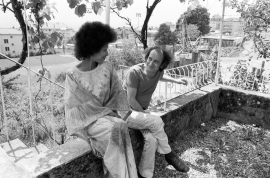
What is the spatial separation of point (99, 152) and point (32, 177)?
531 millimetres

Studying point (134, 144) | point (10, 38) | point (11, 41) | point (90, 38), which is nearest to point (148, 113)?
point (134, 144)

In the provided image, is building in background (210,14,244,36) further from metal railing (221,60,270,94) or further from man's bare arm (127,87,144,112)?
man's bare arm (127,87,144,112)

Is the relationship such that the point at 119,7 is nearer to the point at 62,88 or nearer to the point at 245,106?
the point at 62,88

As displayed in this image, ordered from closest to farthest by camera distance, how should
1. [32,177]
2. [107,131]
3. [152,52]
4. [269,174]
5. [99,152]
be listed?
[32,177] → [107,131] → [99,152] → [152,52] → [269,174]

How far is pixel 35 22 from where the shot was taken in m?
2.91

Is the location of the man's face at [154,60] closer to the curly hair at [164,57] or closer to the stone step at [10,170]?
the curly hair at [164,57]

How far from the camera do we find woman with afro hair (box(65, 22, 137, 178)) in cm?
173

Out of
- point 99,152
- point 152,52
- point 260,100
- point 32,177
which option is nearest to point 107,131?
point 99,152

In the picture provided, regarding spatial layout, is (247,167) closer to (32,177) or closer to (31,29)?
(32,177)

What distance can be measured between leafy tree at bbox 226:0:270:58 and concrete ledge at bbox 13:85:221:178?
196 cm

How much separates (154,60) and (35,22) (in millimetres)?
1783

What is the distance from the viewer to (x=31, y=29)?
2.88 m

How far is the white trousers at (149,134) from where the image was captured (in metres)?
2.12

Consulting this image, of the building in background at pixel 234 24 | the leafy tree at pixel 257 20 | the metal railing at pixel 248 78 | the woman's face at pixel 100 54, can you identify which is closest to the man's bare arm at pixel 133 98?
the woman's face at pixel 100 54
